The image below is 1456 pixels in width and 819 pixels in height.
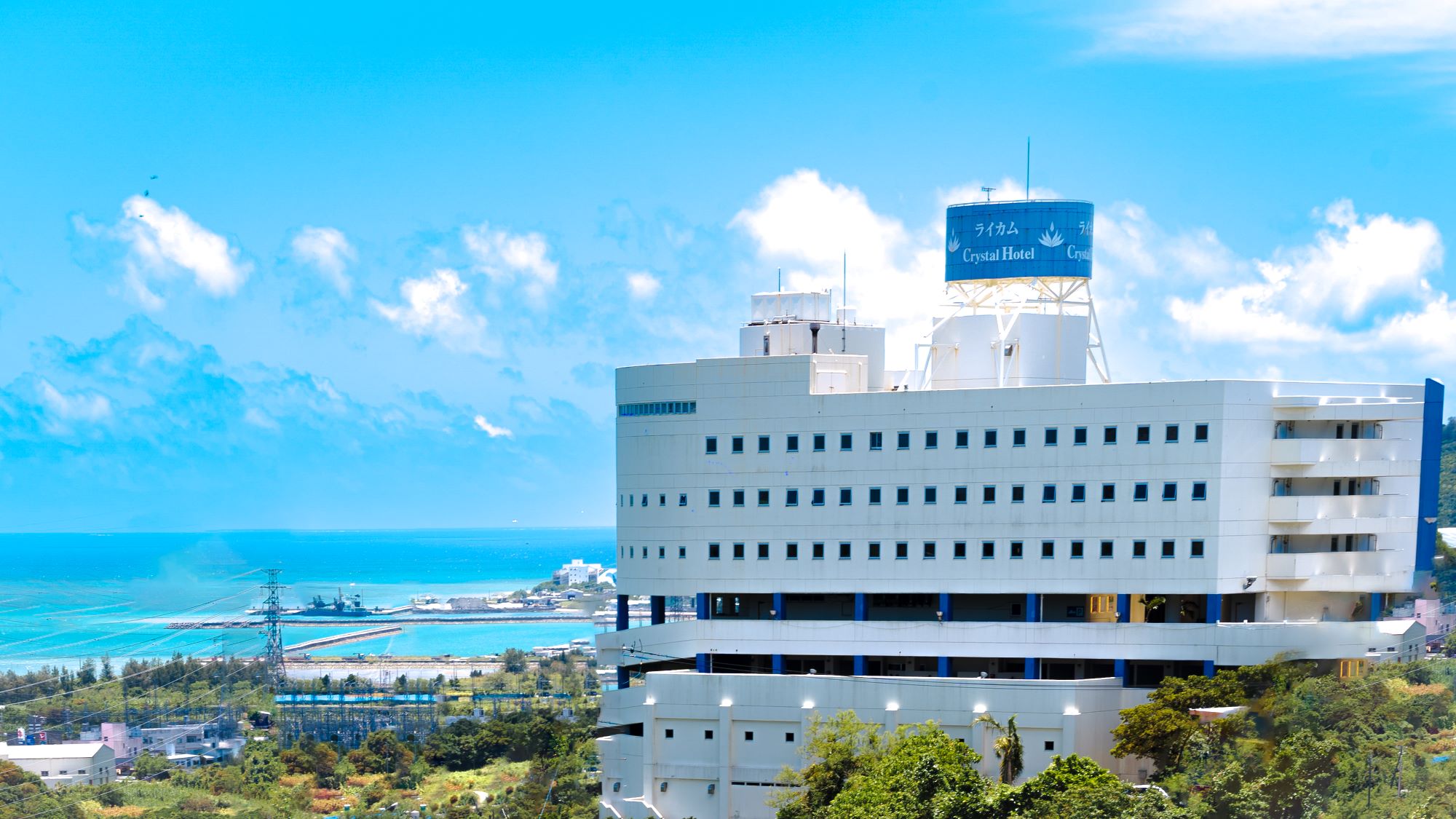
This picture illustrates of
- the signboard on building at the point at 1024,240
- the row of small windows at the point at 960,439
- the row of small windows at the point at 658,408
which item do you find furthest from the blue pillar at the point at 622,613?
the signboard on building at the point at 1024,240

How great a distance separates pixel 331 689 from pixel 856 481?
121m

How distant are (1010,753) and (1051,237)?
18860 millimetres

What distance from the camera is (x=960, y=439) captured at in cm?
5634

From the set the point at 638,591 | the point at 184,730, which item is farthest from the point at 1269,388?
the point at 184,730

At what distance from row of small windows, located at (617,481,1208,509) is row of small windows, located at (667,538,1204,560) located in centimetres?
140

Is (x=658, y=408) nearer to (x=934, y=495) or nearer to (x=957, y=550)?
(x=934, y=495)

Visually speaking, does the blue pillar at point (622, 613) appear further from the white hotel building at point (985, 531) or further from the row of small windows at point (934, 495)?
the row of small windows at point (934, 495)

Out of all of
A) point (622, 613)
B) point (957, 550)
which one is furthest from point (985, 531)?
point (622, 613)

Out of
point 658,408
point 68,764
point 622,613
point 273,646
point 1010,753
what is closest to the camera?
point 1010,753

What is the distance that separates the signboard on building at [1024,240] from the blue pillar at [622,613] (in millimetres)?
17180

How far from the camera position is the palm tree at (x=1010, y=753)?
5256 centimetres

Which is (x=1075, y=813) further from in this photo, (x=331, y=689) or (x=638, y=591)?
(x=331, y=689)

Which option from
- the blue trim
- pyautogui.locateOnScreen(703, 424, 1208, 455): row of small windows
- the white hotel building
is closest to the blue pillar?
the white hotel building

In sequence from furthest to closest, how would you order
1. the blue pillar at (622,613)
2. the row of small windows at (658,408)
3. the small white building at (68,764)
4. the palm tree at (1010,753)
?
1. the small white building at (68,764)
2. the blue pillar at (622,613)
3. the row of small windows at (658,408)
4. the palm tree at (1010,753)
